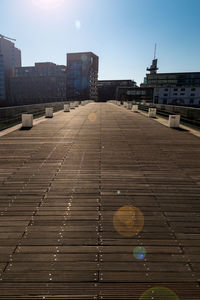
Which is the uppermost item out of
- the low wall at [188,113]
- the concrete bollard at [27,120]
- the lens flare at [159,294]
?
the low wall at [188,113]

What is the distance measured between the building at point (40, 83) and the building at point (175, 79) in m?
70.7

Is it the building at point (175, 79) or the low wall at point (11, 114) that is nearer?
the low wall at point (11, 114)

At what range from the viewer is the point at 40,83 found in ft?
522

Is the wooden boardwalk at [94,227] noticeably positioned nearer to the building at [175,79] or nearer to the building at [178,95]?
the building at [178,95]

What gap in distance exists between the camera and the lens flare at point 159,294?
2.84 m

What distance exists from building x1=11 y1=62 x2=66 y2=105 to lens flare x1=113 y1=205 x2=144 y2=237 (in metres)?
154

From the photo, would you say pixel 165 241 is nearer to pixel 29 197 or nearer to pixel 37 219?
pixel 37 219

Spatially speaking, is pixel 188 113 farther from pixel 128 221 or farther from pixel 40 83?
pixel 40 83

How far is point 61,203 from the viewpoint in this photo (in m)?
5.30

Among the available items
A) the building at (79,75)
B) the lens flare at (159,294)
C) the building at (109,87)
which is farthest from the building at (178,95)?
the lens flare at (159,294)

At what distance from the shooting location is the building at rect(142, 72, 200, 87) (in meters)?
129

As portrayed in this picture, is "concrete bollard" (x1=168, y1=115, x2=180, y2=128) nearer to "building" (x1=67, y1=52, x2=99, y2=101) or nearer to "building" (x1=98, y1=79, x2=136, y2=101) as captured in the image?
"building" (x1=67, y1=52, x2=99, y2=101)

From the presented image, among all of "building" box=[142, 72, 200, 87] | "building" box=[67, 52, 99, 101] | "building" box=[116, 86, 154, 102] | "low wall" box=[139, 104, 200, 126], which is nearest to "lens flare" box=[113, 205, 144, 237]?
"low wall" box=[139, 104, 200, 126]

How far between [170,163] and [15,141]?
9.41 m
